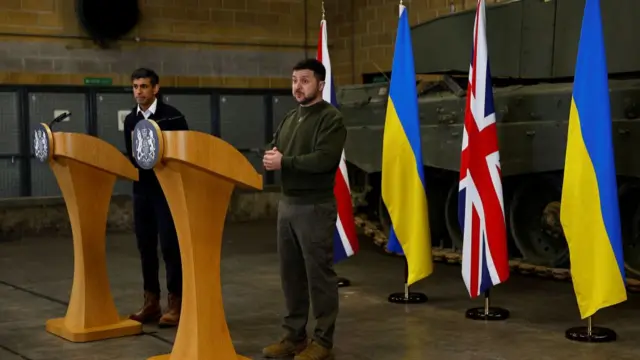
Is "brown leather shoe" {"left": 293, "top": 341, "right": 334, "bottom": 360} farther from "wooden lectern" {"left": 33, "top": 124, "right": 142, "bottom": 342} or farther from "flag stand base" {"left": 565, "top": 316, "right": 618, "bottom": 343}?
"flag stand base" {"left": 565, "top": 316, "right": 618, "bottom": 343}

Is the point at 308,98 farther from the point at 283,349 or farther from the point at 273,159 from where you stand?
the point at 283,349

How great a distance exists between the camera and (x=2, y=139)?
41.7 feet

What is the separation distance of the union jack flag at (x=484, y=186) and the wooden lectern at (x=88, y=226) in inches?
87.6

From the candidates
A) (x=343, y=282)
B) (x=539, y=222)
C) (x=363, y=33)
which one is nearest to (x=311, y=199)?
(x=343, y=282)

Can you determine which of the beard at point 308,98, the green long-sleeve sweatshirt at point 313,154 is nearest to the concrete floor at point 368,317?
the green long-sleeve sweatshirt at point 313,154

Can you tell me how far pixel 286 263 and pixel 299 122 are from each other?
0.75 m

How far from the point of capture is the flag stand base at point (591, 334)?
573 cm

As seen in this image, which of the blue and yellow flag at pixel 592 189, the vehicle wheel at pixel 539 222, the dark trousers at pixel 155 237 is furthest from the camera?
the vehicle wheel at pixel 539 222

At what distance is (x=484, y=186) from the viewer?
20.9 ft

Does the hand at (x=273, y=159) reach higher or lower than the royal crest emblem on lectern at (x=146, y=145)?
lower

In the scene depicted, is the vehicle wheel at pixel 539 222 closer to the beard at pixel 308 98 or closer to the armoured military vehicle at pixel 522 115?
the armoured military vehicle at pixel 522 115

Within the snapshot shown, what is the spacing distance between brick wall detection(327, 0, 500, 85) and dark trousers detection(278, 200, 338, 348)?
8.98 meters

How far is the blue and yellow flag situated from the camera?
5.62 metres

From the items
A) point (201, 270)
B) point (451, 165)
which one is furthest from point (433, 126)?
point (201, 270)
